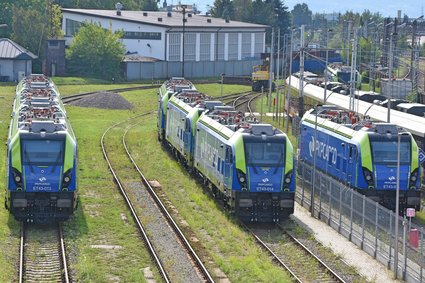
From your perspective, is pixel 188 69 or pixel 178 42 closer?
pixel 188 69

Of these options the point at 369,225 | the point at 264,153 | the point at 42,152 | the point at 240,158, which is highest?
the point at 42,152

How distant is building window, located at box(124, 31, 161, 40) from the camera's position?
4427 inches

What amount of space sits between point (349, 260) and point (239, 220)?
625 cm

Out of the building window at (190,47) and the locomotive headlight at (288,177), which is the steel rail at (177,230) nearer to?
the locomotive headlight at (288,177)

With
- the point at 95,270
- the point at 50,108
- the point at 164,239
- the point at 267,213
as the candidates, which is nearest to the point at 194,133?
the point at 50,108

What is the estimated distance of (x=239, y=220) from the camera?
35625 millimetres

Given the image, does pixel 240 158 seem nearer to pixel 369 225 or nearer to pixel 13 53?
pixel 369 225

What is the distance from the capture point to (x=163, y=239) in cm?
3200

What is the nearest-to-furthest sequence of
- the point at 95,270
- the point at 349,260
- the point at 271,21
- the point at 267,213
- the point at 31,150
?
the point at 95,270
the point at 349,260
the point at 31,150
the point at 267,213
the point at 271,21

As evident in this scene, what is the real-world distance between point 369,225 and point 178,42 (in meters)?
84.2

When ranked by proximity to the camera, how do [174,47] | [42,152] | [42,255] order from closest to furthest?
[42,255], [42,152], [174,47]

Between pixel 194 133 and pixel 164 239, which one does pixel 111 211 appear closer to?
pixel 164 239

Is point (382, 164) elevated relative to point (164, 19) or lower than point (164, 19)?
lower

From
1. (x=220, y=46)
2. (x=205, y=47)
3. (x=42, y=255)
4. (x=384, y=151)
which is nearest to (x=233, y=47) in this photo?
(x=220, y=46)
